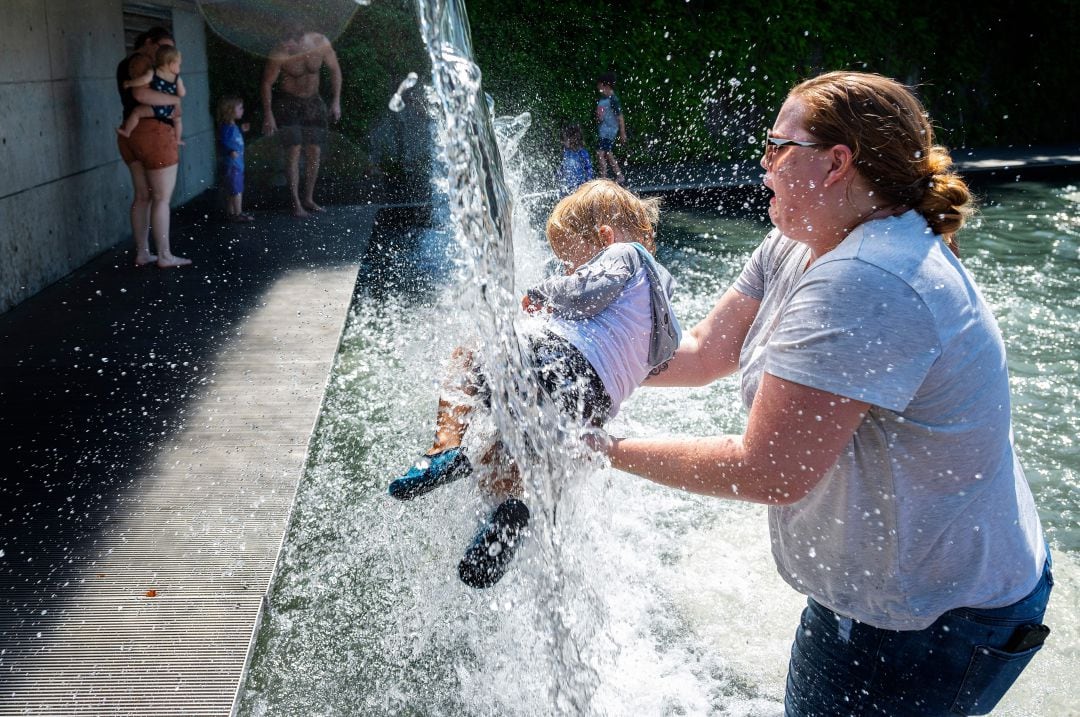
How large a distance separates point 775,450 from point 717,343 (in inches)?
28.7

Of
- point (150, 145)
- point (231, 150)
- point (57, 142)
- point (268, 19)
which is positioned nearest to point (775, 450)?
point (150, 145)

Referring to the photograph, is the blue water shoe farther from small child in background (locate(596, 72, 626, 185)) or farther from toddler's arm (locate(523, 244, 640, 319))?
small child in background (locate(596, 72, 626, 185))

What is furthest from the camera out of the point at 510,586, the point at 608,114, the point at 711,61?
the point at 711,61

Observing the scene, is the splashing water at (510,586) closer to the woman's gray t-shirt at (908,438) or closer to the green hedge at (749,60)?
the woman's gray t-shirt at (908,438)

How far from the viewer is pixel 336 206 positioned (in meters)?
11.4

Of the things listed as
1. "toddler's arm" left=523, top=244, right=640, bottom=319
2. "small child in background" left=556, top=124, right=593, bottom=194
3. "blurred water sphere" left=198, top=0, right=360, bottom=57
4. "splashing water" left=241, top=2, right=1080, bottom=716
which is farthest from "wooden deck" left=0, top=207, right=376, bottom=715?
"blurred water sphere" left=198, top=0, right=360, bottom=57

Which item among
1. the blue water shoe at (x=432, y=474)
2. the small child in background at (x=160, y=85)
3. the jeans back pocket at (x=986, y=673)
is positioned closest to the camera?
the jeans back pocket at (x=986, y=673)

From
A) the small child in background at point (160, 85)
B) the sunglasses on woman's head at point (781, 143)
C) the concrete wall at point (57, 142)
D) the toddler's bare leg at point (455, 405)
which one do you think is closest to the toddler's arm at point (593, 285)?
the toddler's bare leg at point (455, 405)

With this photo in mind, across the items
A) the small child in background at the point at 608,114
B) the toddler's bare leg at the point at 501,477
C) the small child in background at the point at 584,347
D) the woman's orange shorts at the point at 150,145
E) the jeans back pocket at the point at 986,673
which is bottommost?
the toddler's bare leg at the point at 501,477

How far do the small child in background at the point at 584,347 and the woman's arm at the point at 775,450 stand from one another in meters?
0.92

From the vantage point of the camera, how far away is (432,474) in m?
2.61

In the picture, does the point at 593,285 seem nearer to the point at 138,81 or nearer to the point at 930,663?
the point at 930,663

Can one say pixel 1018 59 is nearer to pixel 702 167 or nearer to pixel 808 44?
pixel 808 44

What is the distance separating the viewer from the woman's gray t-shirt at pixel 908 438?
146 cm
